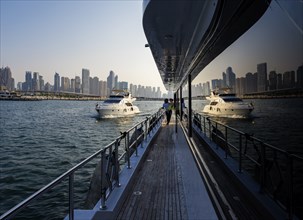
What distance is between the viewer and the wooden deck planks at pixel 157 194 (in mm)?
3381

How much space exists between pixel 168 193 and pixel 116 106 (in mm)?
33381

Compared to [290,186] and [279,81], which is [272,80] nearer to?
[279,81]

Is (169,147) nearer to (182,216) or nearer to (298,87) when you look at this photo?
(182,216)

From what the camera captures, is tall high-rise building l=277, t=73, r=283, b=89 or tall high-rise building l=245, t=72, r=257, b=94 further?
tall high-rise building l=245, t=72, r=257, b=94

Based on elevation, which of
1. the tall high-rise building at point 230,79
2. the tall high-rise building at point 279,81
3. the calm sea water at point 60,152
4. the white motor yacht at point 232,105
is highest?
the tall high-rise building at point 230,79

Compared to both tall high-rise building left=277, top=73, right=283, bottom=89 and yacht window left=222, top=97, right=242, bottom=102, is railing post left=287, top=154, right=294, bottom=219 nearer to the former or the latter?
tall high-rise building left=277, top=73, right=283, bottom=89

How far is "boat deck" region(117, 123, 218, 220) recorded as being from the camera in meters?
3.36

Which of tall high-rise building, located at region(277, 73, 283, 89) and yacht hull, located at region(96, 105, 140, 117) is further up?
tall high-rise building, located at region(277, 73, 283, 89)

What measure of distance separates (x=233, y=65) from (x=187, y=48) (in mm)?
1359

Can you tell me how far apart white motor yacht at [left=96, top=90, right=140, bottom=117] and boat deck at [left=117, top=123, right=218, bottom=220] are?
100 feet

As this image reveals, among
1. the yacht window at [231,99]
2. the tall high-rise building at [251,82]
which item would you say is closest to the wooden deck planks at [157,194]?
the yacht window at [231,99]

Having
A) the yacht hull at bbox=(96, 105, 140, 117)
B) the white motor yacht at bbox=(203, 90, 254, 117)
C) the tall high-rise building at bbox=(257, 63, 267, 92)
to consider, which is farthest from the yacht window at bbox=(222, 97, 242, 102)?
the yacht hull at bbox=(96, 105, 140, 117)

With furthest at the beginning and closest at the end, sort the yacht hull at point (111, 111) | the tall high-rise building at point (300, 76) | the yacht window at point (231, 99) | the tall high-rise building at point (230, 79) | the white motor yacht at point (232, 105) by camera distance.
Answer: the yacht hull at point (111, 111) → the tall high-rise building at point (230, 79) → the yacht window at point (231, 99) → the white motor yacht at point (232, 105) → the tall high-rise building at point (300, 76)

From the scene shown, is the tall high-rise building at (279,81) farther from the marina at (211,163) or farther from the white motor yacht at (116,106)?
the white motor yacht at (116,106)
